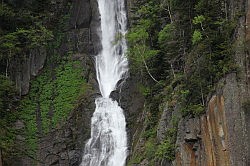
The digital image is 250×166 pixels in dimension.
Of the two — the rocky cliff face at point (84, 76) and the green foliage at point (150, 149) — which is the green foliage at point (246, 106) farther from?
the rocky cliff face at point (84, 76)

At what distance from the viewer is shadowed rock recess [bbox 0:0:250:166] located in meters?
18.9

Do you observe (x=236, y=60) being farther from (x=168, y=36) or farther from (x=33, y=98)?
(x=33, y=98)

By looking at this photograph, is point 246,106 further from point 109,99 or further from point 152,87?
point 109,99

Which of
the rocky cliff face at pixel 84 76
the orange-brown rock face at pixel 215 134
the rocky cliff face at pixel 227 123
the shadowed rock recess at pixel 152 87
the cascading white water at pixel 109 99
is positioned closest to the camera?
the rocky cliff face at pixel 227 123

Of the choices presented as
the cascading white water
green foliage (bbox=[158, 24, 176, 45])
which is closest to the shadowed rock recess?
green foliage (bbox=[158, 24, 176, 45])

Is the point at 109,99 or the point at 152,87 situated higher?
the point at 152,87

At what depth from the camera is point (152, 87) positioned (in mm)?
29578

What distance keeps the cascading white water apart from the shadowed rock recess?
1.92 feet

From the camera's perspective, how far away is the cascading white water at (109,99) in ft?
101

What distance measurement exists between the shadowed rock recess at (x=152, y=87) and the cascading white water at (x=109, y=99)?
59 centimetres

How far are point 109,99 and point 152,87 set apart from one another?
536 centimetres

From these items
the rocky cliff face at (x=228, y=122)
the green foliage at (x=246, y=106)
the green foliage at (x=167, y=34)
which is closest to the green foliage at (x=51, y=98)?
the green foliage at (x=167, y=34)

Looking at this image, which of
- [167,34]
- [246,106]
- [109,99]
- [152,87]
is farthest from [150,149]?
[109,99]

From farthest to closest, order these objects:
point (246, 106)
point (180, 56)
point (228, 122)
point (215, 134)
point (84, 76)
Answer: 1. point (84, 76)
2. point (180, 56)
3. point (215, 134)
4. point (228, 122)
5. point (246, 106)
